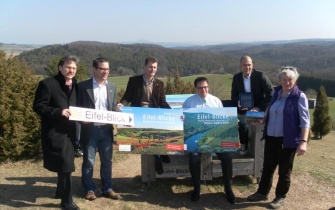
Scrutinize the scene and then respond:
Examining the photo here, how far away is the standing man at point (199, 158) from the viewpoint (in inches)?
215

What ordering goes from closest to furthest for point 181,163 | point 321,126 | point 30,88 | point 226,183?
point 226,183
point 181,163
point 30,88
point 321,126

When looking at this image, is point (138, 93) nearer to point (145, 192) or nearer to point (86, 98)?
point (86, 98)

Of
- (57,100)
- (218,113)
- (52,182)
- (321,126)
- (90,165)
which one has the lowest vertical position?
(321,126)

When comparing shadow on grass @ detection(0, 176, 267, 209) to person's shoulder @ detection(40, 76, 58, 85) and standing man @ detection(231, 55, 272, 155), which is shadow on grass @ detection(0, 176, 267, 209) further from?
person's shoulder @ detection(40, 76, 58, 85)

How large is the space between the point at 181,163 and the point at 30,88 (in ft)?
12.4

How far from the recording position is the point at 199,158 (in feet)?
18.1

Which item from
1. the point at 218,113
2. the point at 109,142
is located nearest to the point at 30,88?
the point at 109,142

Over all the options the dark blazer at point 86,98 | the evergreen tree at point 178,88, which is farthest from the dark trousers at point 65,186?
the evergreen tree at point 178,88

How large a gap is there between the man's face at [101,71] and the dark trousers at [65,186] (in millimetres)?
1433

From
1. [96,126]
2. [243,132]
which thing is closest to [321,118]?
[243,132]

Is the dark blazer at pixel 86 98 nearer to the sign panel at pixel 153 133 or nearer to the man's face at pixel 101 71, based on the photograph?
the man's face at pixel 101 71

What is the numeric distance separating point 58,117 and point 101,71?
95 cm

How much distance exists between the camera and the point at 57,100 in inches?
177

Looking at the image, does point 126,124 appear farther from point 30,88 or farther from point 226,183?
Answer: point 30,88
